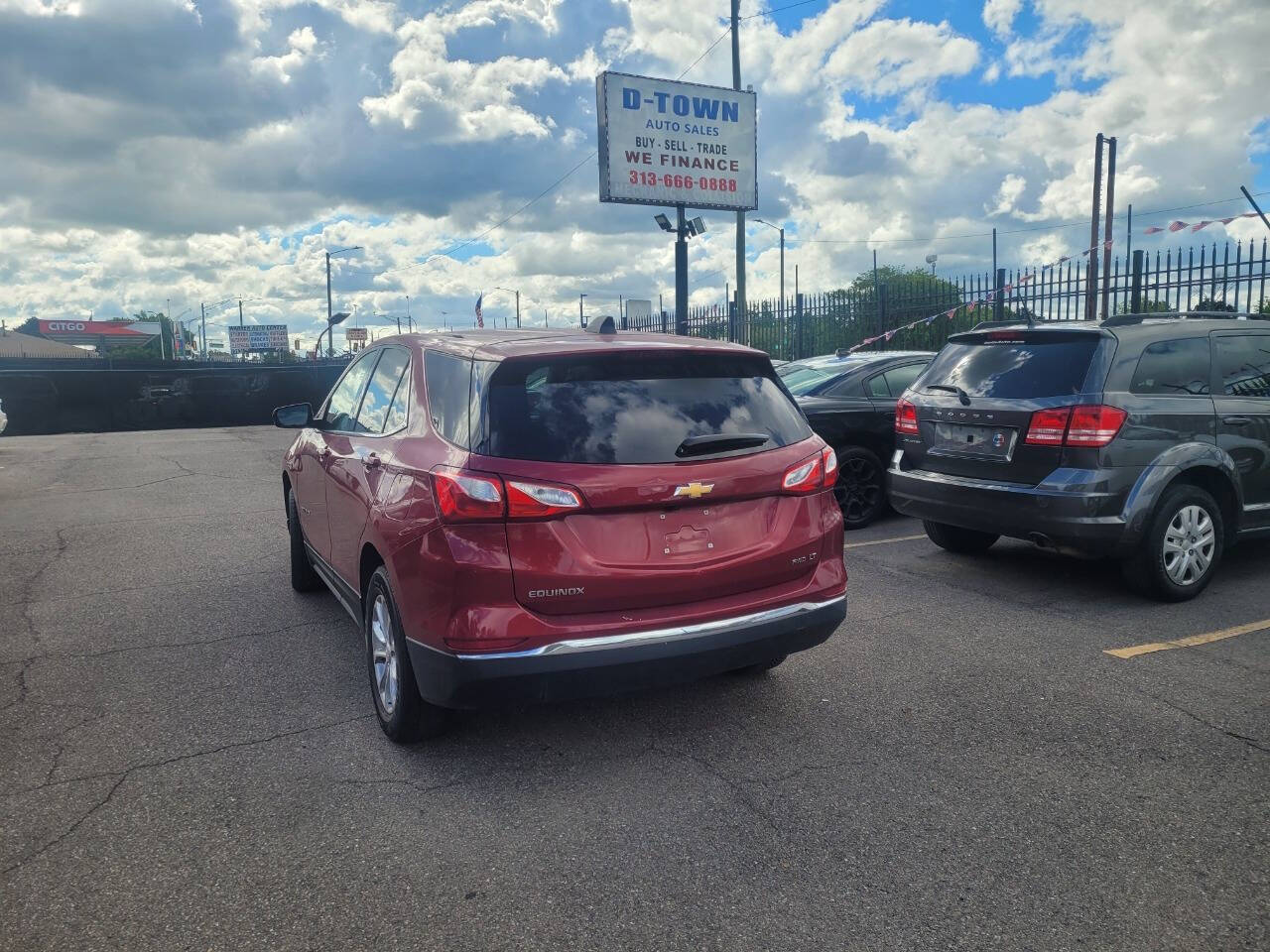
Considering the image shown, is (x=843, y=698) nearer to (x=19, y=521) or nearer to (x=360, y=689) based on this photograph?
(x=360, y=689)

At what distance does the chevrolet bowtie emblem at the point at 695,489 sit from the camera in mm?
3395

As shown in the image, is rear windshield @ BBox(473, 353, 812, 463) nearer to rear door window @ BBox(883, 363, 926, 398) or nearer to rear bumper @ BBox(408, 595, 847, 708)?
rear bumper @ BBox(408, 595, 847, 708)

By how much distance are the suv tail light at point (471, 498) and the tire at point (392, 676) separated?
60 centimetres

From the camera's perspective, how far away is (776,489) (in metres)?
3.65

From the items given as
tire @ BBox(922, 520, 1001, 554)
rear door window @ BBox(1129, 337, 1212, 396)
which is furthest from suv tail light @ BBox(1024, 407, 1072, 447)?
tire @ BBox(922, 520, 1001, 554)

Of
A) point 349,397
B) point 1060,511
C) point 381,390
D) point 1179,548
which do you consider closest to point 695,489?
point 381,390

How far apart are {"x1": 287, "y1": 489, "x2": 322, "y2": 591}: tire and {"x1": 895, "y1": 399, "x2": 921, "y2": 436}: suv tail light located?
4.14 metres

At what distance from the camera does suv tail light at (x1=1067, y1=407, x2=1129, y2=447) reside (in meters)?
5.38

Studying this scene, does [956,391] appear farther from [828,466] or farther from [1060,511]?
[828,466]

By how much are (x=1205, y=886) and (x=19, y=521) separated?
32.9ft

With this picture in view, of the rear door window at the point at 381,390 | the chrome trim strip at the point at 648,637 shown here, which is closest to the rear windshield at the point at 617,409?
the chrome trim strip at the point at 648,637

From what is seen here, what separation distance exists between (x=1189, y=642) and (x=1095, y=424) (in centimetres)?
128

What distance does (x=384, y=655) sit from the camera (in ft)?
12.8

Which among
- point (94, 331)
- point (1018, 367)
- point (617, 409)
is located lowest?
point (617, 409)
